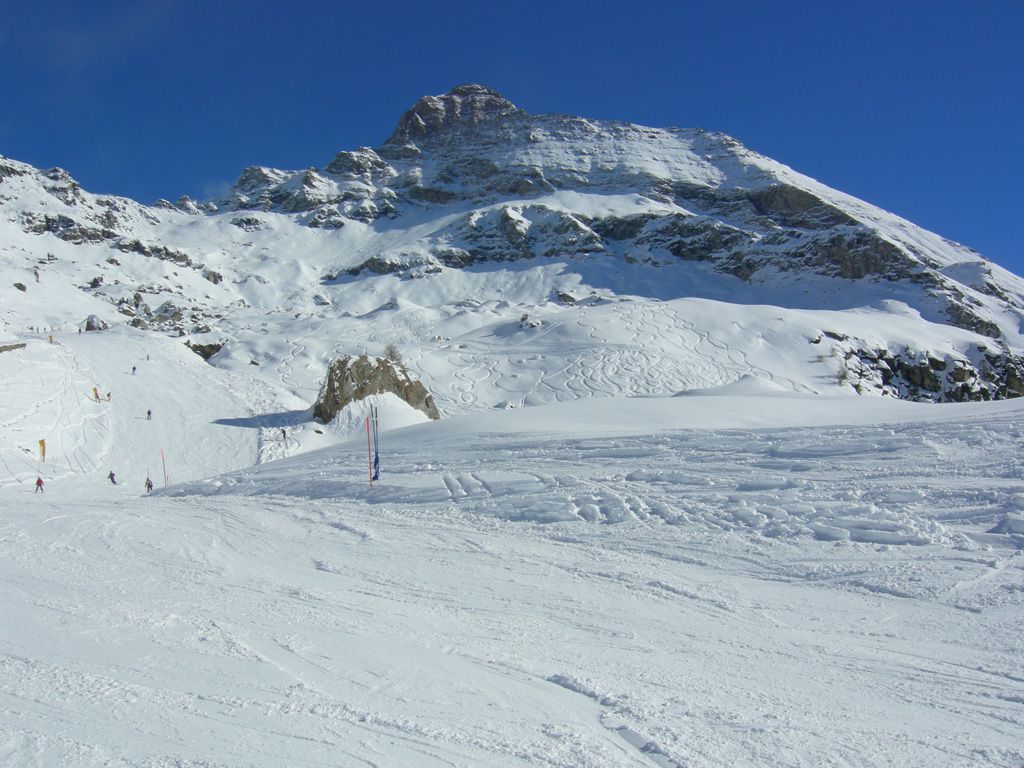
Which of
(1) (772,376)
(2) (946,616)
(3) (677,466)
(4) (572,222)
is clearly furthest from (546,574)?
(4) (572,222)

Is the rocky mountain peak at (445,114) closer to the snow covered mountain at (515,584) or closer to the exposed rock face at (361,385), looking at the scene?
the exposed rock face at (361,385)

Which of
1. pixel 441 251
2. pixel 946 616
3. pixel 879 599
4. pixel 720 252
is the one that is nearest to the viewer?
pixel 946 616

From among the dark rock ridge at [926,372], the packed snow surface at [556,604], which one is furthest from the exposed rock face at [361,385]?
the dark rock ridge at [926,372]

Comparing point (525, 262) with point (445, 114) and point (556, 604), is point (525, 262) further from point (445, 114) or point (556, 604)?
point (556, 604)

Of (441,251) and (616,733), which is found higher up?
(441,251)

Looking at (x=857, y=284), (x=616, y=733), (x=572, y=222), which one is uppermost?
(x=572, y=222)

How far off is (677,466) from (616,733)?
7980 mm

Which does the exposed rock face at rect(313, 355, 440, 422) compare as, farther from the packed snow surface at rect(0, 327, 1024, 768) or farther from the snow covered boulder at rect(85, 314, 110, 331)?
the snow covered boulder at rect(85, 314, 110, 331)

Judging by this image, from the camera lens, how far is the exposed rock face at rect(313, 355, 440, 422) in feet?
106

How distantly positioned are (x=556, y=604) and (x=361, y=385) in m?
Answer: 26.9

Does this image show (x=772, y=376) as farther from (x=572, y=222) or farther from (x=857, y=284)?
(x=572, y=222)

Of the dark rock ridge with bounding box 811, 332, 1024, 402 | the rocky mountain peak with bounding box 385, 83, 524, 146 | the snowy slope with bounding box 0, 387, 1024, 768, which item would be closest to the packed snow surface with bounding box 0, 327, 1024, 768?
the snowy slope with bounding box 0, 387, 1024, 768

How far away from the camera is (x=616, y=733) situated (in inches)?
171

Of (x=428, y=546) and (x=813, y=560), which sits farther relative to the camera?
(x=428, y=546)
